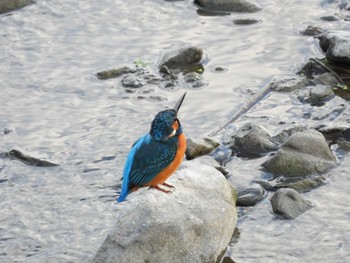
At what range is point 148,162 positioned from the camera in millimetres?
6039

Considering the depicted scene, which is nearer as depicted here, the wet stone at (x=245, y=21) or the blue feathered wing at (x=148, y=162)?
the blue feathered wing at (x=148, y=162)

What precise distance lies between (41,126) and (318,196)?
2614mm

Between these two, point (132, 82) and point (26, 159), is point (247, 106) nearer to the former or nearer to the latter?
point (132, 82)

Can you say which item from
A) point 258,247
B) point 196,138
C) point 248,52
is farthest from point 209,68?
point 258,247

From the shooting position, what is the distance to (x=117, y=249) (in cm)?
617

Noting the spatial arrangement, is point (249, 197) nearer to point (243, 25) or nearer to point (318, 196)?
point (318, 196)

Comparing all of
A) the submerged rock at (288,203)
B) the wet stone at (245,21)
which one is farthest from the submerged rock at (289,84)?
the submerged rock at (288,203)

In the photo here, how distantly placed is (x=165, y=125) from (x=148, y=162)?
10.3 inches

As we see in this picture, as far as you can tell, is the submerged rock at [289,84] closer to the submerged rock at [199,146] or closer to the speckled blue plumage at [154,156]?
the submerged rock at [199,146]

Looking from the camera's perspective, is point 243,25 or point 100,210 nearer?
point 100,210

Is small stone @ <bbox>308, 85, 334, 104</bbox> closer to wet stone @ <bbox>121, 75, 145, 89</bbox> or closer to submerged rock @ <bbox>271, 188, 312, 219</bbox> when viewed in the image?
wet stone @ <bbox>121, 75, 145, 89</bbox>

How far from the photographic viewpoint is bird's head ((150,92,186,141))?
19.7 feet

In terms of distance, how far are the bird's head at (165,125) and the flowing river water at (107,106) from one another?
3.60ft

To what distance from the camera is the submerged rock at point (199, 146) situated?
Answer: 7777 mm
